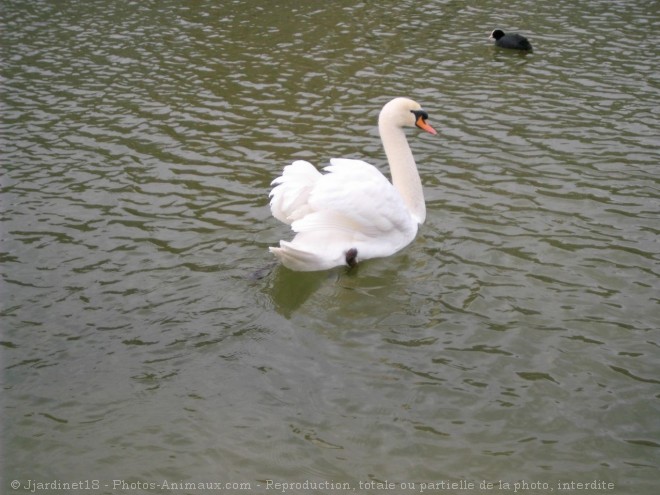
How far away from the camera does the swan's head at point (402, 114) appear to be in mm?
7965

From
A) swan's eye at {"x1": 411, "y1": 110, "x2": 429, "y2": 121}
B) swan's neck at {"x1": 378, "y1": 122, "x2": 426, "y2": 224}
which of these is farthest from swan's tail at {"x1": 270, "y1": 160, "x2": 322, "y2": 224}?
swan's eye at {"x1": 411, "y1": 110, "x2": 429, "y2": 121}

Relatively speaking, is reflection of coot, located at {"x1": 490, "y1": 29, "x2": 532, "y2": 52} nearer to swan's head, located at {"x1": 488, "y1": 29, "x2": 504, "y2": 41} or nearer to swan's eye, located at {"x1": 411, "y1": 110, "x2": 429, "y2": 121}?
swan's head, located at {"x1": 488, "y1": 29, "x2": 504, "y2": 41}

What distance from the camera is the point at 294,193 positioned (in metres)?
7.09

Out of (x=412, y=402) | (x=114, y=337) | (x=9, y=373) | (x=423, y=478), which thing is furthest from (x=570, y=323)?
(x=9, y=373)

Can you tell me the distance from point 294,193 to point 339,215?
0.47 m

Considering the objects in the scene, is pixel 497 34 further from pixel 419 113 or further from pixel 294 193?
pixel 294 193

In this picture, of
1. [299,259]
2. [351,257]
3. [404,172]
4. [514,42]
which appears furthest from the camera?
[514,42]

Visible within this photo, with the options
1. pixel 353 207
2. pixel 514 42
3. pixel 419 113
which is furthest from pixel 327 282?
pixel 514 42

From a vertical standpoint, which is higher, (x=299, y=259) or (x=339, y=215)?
(x=339, y=215)

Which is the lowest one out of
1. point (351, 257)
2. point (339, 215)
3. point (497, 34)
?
point (351, 257)

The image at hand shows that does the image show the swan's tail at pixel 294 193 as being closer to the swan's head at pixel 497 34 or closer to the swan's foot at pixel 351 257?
the swan's foot at pixel 351 257

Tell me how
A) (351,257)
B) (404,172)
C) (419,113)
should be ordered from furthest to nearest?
(419,113) → (404,172) → (351,257)

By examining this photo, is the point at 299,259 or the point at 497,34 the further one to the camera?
the point at 497,34

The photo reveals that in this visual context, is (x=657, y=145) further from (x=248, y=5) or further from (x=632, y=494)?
(x=248, y=5)
